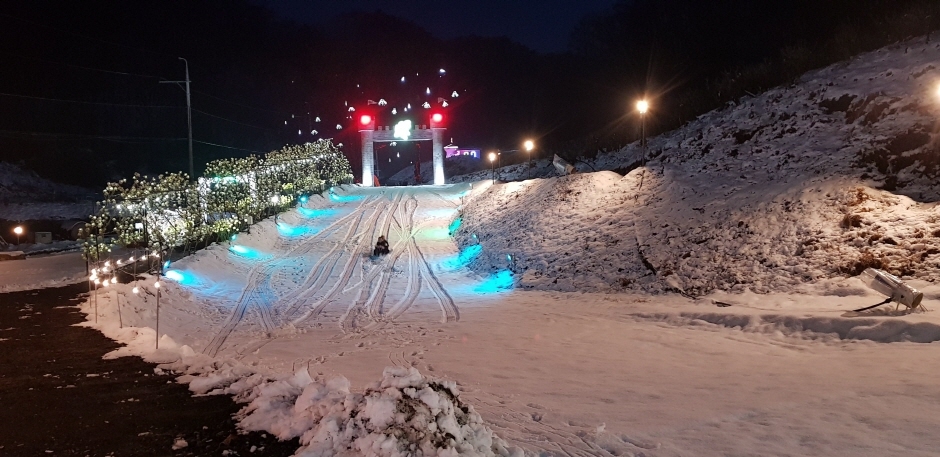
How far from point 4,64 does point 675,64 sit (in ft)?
155

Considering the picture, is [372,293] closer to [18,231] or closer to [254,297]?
[254,297]

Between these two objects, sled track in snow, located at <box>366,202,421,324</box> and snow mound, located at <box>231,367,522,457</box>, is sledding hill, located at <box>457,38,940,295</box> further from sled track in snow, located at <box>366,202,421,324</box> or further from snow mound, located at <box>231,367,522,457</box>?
snow mound, located at <box>231,367,522,457</box>

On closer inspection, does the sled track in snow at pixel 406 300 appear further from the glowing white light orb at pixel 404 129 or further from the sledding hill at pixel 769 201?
the glowing white light orb at pixel 404 129

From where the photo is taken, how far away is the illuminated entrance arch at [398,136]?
47.7 m

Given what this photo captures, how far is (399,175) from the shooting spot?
70562mm

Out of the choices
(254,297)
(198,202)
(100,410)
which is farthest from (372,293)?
(100,410)

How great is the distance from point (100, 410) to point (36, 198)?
1689 inches

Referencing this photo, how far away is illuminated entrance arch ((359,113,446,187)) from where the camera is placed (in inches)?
1876

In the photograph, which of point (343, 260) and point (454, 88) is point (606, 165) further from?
point (454, 88)

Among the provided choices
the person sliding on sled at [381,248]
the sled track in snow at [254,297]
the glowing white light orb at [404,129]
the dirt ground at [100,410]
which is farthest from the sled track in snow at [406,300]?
the glowing white light orb at [404,129]

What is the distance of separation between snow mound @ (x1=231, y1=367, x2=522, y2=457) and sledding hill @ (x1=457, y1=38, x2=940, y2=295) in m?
10.7

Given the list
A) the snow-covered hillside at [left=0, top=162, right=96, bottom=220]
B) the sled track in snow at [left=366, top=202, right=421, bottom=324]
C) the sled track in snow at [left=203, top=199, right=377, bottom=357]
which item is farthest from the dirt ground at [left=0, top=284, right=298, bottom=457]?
the snow-covered hillside at [left=0, top=162, right=96, bottom=220]

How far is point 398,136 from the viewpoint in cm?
4797

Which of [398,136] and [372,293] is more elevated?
[398,136]
